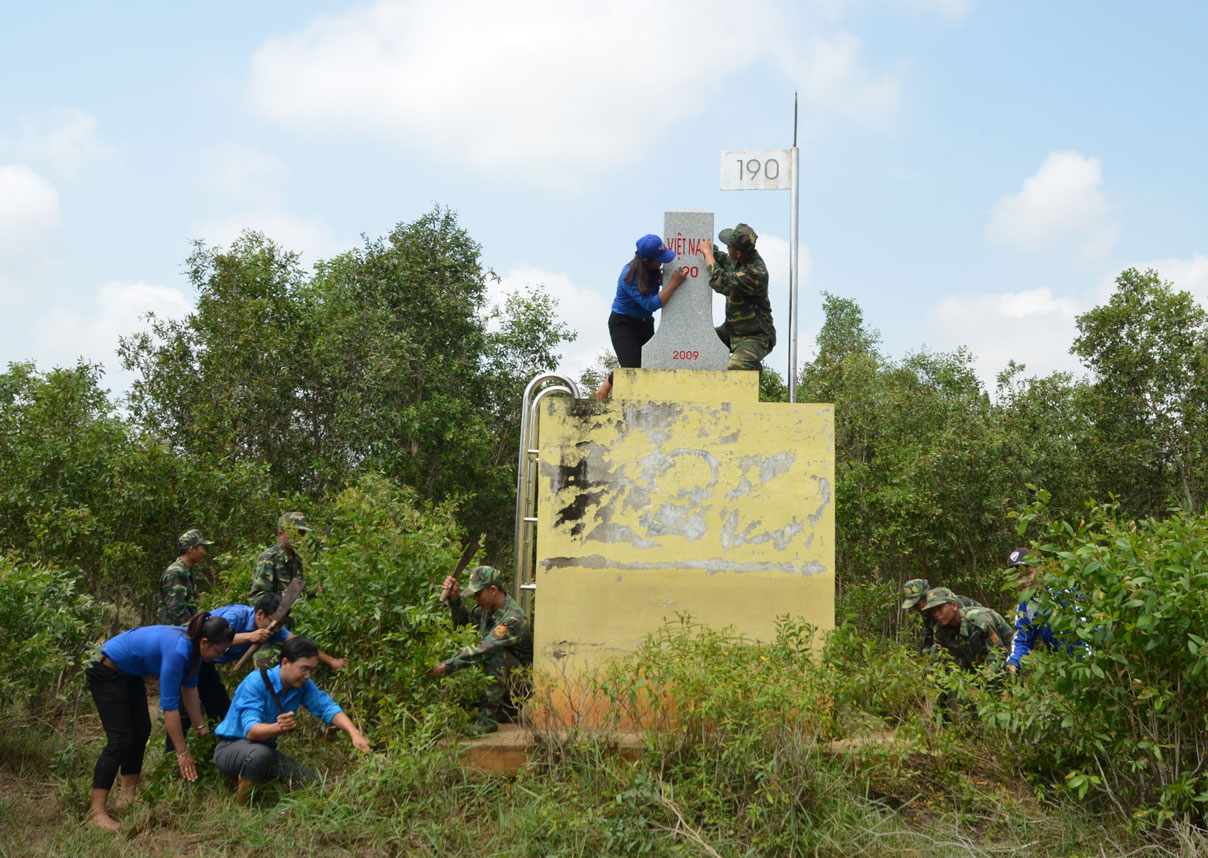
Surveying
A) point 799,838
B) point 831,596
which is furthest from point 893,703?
point 799,838

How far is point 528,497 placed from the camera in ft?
22.0

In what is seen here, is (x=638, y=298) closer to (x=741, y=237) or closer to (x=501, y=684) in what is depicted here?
(x=741, y=237)

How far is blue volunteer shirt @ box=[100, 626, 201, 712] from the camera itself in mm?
5559

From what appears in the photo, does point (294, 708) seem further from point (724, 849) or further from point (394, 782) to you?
point (724, 849)

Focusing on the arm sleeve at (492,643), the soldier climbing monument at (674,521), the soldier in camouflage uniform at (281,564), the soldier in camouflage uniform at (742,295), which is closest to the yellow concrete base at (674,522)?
the soldier climbing monument at (674,521)

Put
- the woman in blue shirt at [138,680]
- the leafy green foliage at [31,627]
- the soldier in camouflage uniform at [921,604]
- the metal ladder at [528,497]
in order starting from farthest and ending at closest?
1. the soldier in camouflage uniform at [921,604]
2. the metal ladder at [528,497]
3. the leafy green foliage at [31,627]
4. the woman in blue shirt at [138,680]

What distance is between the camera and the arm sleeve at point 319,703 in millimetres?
5527

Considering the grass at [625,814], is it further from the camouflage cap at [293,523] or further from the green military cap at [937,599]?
the camouflage cap at [293,523]

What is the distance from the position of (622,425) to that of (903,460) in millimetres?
9933

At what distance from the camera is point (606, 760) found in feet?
16.4

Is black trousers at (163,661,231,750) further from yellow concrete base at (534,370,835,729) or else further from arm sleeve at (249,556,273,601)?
yellow concrete base at (534,370,835,729)

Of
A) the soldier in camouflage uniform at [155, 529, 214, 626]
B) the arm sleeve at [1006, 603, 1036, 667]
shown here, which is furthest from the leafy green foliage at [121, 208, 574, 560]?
the arm sleeve at [1006, 603, 1036, 667]

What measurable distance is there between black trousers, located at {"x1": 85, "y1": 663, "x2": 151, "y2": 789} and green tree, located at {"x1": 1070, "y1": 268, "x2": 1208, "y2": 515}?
1499 centimetres

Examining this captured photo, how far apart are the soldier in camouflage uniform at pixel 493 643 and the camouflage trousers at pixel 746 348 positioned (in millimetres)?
2248
